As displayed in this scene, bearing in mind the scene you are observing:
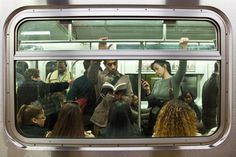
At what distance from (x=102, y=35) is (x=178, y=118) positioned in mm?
789

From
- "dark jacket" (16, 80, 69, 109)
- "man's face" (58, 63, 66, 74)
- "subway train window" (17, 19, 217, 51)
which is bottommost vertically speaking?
"dark jacket" (16, 80, 69, 109)

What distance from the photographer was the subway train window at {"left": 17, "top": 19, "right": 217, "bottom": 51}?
2.46 meters

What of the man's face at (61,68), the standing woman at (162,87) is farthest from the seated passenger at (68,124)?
the standing woman at (162,87)

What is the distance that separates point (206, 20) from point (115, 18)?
638 millimetres

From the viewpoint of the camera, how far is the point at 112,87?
2.49 metres

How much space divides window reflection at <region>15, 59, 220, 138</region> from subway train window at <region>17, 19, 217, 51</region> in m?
0.11

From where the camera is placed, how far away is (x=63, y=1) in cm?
246

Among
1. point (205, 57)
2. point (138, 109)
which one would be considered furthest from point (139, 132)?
point (205, 57)

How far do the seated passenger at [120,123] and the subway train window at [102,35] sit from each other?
41cm

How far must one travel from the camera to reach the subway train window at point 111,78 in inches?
96.9

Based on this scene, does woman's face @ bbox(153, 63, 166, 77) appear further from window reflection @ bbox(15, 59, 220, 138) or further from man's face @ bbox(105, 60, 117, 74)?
man's face @ bbox(105, 60, 117, 74)

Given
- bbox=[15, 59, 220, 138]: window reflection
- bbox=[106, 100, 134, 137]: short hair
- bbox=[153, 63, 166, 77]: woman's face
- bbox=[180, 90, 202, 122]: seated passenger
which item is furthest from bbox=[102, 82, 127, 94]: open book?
bbox=[180, 90, 202, 122]: seated passenger

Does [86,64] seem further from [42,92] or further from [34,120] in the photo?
[34,120]

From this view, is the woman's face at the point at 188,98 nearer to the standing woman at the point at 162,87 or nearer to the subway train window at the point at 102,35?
the standing woman at the point at 162,87
